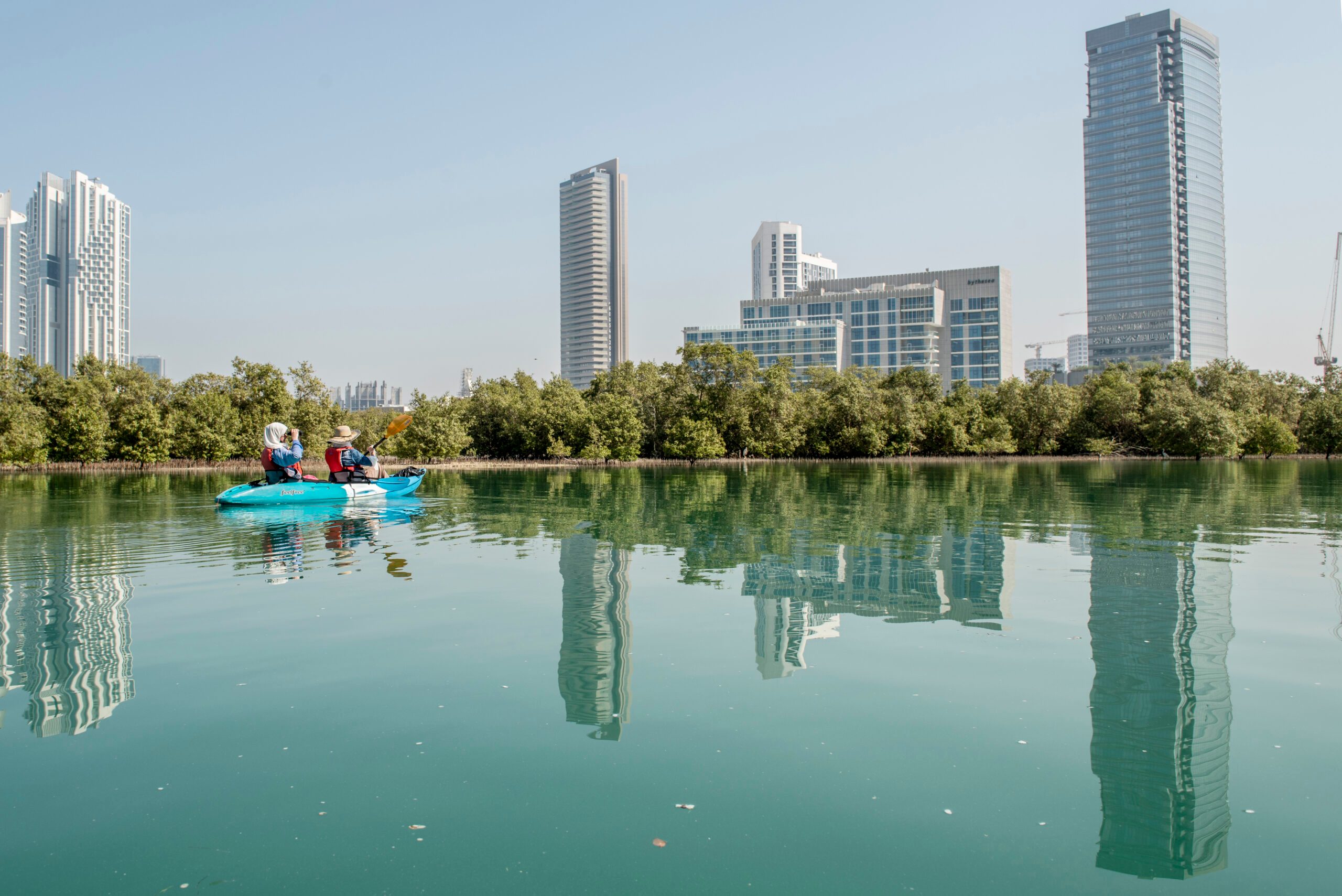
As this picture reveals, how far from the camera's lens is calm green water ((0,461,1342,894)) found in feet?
13.4

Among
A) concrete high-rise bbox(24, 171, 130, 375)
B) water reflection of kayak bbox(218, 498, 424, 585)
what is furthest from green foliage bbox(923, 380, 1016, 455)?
concrete high-rise bbox(24, 171, 130, 375)

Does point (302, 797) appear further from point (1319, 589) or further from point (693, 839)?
point (1319, 589)

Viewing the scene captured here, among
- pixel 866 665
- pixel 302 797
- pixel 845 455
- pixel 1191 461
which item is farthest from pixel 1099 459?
pixel 302 797

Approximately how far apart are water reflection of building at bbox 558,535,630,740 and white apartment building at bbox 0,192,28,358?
8971 inches

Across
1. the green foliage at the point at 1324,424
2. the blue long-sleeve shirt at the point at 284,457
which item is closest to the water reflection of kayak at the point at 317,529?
the blue long-sleeve shirt at the point at 284,457

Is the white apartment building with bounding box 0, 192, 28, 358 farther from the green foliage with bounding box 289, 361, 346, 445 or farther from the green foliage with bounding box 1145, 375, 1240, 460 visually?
the green foliage with bounding box 1145, 375, 1240, 460

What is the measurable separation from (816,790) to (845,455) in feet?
228

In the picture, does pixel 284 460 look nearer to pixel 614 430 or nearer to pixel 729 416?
pixel 614 430

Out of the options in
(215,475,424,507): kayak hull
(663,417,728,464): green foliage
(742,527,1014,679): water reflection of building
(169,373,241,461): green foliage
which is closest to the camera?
(742,527,1014,679): water reflection of building

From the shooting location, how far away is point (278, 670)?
726 cm

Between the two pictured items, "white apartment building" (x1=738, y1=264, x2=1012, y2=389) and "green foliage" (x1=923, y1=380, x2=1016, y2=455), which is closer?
"green foliage" (x1=923, y1=380, x2=1016, y2=455)

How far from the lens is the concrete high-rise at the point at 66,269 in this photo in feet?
624

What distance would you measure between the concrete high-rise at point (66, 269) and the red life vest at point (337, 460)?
663ft

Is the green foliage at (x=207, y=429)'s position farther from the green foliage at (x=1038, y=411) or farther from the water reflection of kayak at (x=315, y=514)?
the green foliage at (x=1038, y=411)
